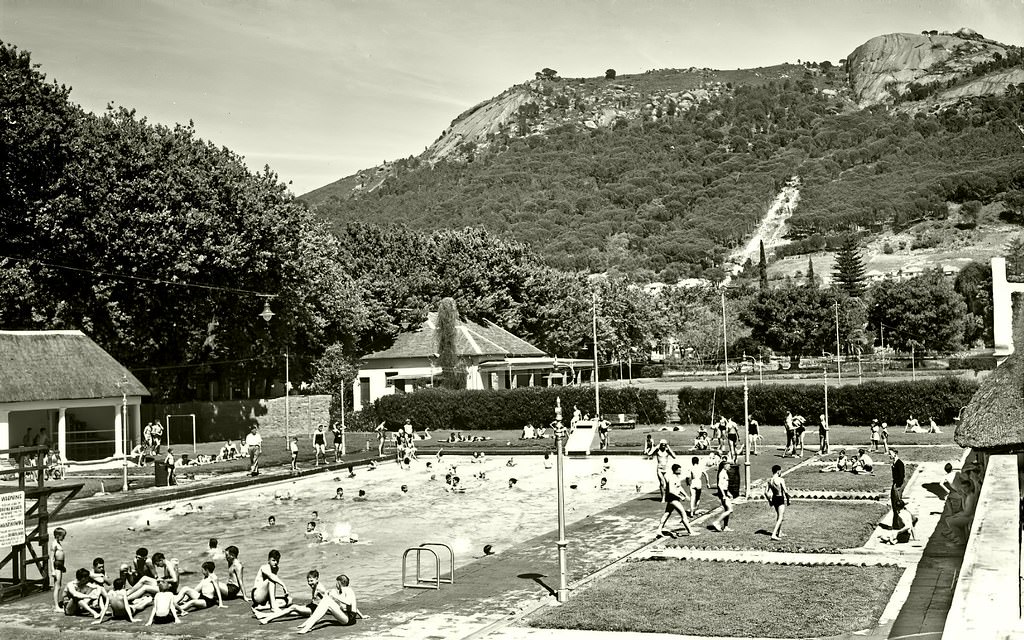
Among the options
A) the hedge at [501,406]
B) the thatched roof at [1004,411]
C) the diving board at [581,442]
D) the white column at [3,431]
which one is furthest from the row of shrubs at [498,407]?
the thatched roof at [1004,411]

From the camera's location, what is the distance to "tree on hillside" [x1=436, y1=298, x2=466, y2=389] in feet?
236

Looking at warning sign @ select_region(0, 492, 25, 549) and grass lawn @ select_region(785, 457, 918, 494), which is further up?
warning sign @ select_region(0, 492, 25, 549)

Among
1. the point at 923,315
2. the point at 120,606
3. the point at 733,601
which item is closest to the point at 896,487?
the point at 733,601

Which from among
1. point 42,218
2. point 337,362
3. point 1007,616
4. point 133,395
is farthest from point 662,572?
point 337,362

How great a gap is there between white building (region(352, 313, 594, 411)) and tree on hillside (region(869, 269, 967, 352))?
148ft

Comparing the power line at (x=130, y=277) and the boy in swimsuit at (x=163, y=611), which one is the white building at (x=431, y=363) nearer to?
the power line at (x=130, y=277)

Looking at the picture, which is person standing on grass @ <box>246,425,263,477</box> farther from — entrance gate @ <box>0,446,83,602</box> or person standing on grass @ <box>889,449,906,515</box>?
person standing on grass @ <box>889,449,906,515</box>

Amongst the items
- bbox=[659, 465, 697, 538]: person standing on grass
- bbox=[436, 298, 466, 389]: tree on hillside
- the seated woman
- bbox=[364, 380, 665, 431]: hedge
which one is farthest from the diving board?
bbox=[436, 298, 466, 389]: tree on hillside

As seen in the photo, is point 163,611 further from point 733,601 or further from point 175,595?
point 733,601

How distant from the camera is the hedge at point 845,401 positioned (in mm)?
51219

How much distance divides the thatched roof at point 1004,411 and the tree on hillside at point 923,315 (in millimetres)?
100764

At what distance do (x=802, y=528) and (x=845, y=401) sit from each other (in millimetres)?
31440

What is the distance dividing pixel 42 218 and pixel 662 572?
38354mm

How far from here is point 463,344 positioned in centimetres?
7469
